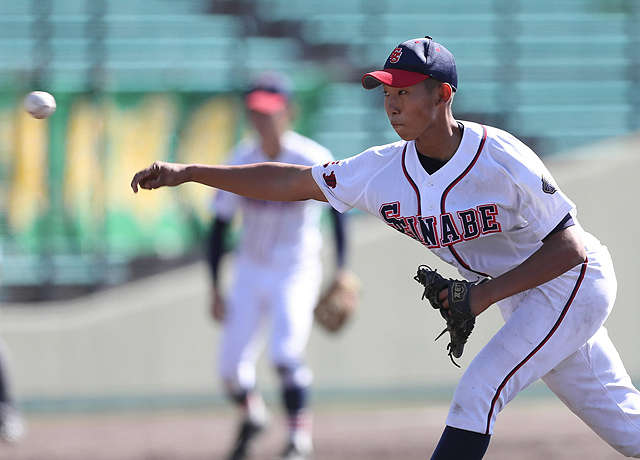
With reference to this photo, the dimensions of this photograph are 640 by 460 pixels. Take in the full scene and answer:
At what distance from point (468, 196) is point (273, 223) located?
149 inches

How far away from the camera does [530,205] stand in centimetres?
402

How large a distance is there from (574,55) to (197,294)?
16.5 ft

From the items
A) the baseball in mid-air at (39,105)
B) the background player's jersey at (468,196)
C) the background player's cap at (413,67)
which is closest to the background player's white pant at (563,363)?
the background player's jersey at (468,196)

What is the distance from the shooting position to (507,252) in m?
4.27

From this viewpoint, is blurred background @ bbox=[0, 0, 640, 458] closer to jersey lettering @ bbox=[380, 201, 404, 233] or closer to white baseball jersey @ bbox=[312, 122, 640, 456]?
white baseball jersey @ bbox=[312, 122, 640, 456]

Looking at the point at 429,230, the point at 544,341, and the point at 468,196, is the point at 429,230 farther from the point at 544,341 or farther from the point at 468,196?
the point at 544,341

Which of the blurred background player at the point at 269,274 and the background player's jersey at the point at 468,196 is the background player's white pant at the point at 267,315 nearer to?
the blurred background player at the point at 269,274

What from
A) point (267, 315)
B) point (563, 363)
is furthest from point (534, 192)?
point (267, 315)

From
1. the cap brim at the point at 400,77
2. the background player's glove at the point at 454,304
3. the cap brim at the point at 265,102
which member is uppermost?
the cap brim at the point at 400,77

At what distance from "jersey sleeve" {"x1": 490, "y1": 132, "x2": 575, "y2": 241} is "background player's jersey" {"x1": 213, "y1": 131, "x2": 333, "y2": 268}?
3687 mm

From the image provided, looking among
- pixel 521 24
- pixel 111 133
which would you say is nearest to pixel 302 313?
pixel 111 133

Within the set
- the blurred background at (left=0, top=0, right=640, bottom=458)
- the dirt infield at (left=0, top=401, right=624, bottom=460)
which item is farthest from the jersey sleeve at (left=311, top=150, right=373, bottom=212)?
the blurred background at (left=0, top=0, right=640, bottom=458)

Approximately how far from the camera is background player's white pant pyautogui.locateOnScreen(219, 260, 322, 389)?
296 inches

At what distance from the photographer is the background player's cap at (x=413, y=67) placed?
3998 millimetres
